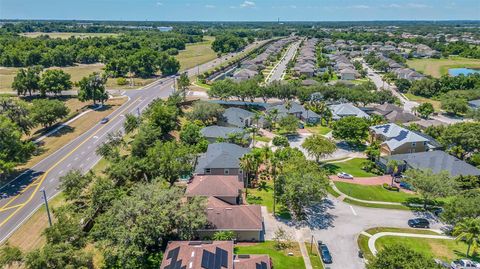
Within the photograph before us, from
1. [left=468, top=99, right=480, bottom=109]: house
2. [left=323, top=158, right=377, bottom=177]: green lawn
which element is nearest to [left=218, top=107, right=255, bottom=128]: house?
[left=323, top=158, right=377, bottom=177]: green lawn

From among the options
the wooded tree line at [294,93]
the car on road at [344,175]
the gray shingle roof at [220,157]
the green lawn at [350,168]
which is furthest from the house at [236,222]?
the wooded tree line at [294,93]

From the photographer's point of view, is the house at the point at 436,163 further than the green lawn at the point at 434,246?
Yes

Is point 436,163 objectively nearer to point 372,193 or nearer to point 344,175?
point 372,193

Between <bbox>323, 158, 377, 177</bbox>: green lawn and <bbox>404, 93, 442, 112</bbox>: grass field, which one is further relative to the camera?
<bbox>404, 93, 442, 112</bbox>: grass field

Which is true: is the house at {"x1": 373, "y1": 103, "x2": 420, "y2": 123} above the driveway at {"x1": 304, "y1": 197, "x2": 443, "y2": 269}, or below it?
Result: above

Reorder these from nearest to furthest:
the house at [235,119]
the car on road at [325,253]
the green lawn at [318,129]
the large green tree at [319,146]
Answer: the car on road at [325,253], the large green tree at [319,146], the house at [235,119], the green lawn at [318,129]

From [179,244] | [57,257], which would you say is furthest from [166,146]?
[57,257]

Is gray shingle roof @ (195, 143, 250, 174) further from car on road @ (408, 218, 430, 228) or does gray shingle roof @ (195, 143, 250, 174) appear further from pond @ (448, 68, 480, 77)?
pond @ (448, 68, 480, 77)

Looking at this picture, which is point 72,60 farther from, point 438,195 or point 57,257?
point 438,195

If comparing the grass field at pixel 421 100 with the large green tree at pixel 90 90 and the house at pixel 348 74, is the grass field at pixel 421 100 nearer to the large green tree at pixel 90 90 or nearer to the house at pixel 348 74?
the house at pixel 348 74
